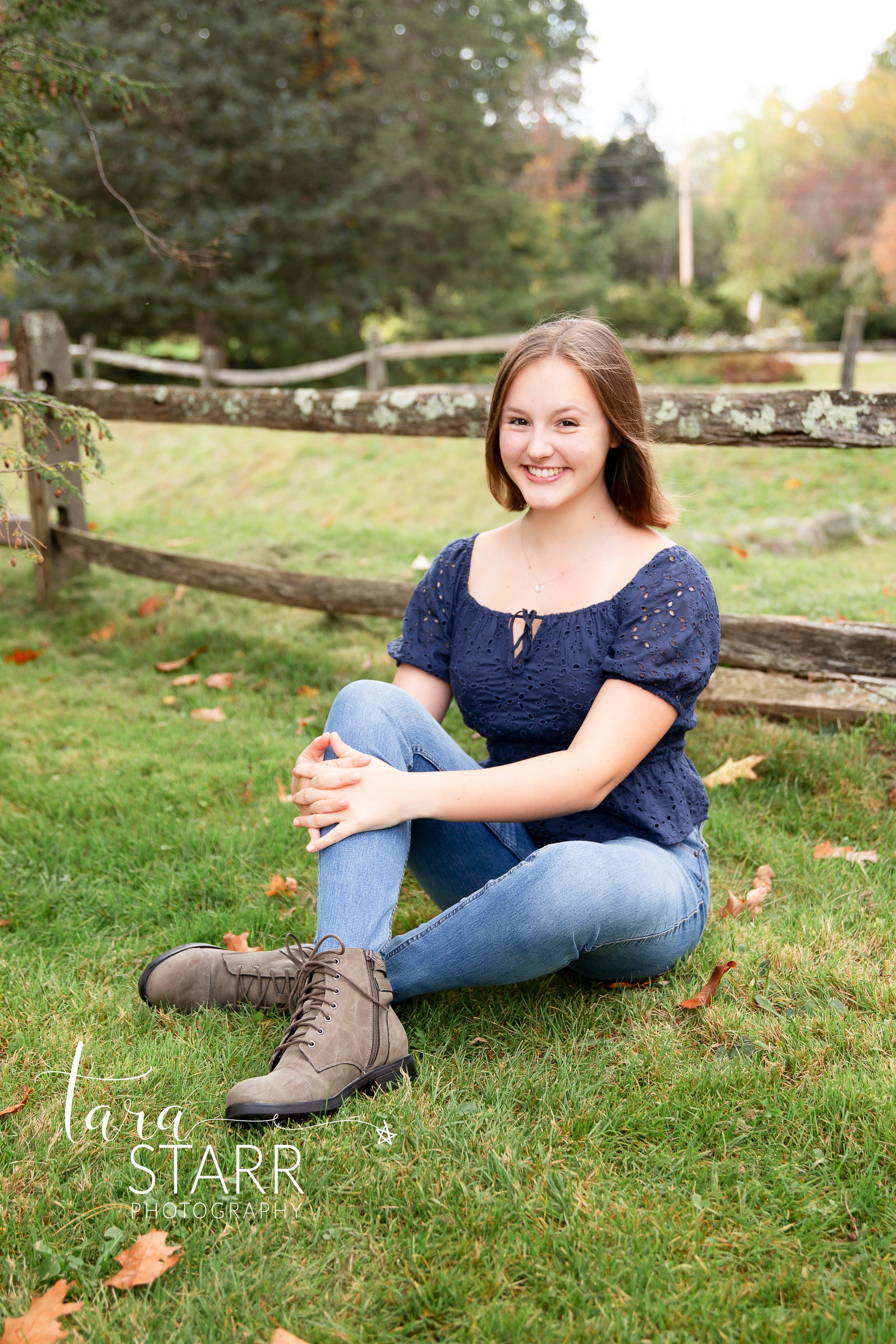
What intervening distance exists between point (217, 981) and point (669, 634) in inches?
47.5

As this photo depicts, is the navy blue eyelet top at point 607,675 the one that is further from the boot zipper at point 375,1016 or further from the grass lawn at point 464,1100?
the boot zipper at point 375,1016

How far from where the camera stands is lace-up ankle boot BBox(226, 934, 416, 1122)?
5.80 feet

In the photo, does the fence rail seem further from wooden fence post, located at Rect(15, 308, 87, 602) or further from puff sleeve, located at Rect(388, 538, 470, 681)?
puff sleeve, located at Rect(388, 538, 470, 681)

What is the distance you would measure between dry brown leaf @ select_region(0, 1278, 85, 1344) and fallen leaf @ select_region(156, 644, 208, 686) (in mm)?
3244

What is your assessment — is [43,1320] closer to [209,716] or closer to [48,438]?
[209,716]

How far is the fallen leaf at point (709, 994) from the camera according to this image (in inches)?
85.0

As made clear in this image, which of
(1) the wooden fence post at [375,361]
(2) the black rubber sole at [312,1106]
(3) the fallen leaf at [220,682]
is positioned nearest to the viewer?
(2) the black rubber sole at [312,1106]

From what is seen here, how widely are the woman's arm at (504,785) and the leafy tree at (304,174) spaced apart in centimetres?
1311

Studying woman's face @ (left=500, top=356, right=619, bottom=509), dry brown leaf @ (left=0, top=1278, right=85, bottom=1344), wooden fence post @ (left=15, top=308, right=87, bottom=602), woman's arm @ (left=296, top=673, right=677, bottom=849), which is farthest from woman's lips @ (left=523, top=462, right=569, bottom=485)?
wooden fence post @ (left=15, top=308, right=87, bottom=602)

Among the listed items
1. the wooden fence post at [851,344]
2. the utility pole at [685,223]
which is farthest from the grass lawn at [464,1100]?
the utility pole at [685,223]

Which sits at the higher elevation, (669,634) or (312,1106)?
(669,634)

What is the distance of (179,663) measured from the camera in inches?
179

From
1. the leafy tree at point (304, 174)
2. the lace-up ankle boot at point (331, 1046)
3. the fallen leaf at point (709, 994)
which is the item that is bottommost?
the fallen leaf at point (709, 994)

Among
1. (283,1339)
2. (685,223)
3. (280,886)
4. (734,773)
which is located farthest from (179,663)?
(685,223)
